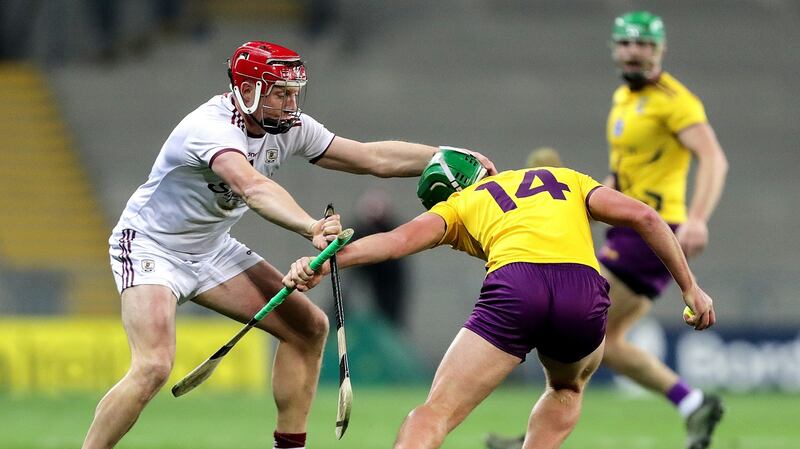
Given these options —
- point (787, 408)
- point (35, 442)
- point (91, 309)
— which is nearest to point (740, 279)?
point (787, 408)

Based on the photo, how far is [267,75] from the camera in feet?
21.6

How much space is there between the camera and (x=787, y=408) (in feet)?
44.4

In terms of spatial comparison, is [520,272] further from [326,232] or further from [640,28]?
[640,28]

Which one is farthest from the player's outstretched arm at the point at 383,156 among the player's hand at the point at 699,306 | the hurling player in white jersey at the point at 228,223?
the player's hand at the point at 699,306

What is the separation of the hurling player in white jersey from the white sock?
2768 mm

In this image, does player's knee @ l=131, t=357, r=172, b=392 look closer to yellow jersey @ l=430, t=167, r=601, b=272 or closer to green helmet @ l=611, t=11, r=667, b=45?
yellow jersey @ l=430, t=167, r=601, b=272

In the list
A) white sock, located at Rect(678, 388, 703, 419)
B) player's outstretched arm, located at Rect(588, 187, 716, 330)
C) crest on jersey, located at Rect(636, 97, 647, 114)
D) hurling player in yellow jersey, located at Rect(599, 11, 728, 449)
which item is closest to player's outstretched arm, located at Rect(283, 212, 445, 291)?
player's outstretched arm, located at Rect(588, 187, 716, 330)

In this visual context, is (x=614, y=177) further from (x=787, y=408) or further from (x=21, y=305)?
(x=21, y=305)

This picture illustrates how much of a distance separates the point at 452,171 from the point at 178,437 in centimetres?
451

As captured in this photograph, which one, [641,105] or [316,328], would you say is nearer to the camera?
[316,328]

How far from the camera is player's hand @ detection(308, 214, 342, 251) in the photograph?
5742 millimetres

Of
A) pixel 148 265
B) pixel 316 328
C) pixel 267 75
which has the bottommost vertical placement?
pixel 316 328

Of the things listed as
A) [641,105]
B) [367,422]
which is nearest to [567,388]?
[641,105]

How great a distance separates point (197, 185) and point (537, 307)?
6.25 ft
